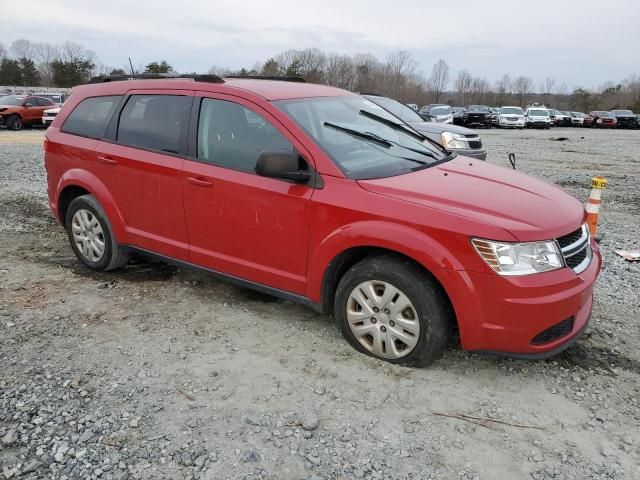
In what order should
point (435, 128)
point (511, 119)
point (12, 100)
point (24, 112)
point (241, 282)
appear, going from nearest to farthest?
1. point (241, 282)
2. point (435, 128)
3. point (24, 112)
4. point (12, 100)
5. point (511, 119)

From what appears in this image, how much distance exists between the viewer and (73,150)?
4.75m

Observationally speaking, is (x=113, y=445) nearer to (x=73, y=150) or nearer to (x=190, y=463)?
(x=190, y=463)

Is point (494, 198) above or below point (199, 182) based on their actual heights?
above

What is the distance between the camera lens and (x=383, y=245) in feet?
10.4

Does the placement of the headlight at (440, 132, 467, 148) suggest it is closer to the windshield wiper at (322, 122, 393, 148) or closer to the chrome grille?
the windshield wiper at (322, 122, 393, 148)

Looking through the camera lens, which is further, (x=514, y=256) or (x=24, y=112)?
(x=24, y=112)

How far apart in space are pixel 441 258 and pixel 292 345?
4.25 feet

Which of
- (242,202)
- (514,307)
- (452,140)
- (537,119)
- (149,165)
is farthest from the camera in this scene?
(537,119)

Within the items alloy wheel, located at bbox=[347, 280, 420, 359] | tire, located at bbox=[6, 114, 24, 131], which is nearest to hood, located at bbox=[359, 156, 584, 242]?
alloy wheel, located at bbox=[347, 280, 420, 359]

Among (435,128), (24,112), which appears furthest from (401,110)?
(24,112)

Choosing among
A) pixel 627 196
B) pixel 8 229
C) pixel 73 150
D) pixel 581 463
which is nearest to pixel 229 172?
pixel 73 150

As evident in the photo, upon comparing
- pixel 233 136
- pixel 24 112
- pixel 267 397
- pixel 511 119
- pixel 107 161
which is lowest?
pixel 267 397

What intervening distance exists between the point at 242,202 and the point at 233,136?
530 millimetres

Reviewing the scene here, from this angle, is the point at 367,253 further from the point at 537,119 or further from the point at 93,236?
the point at 537,119
